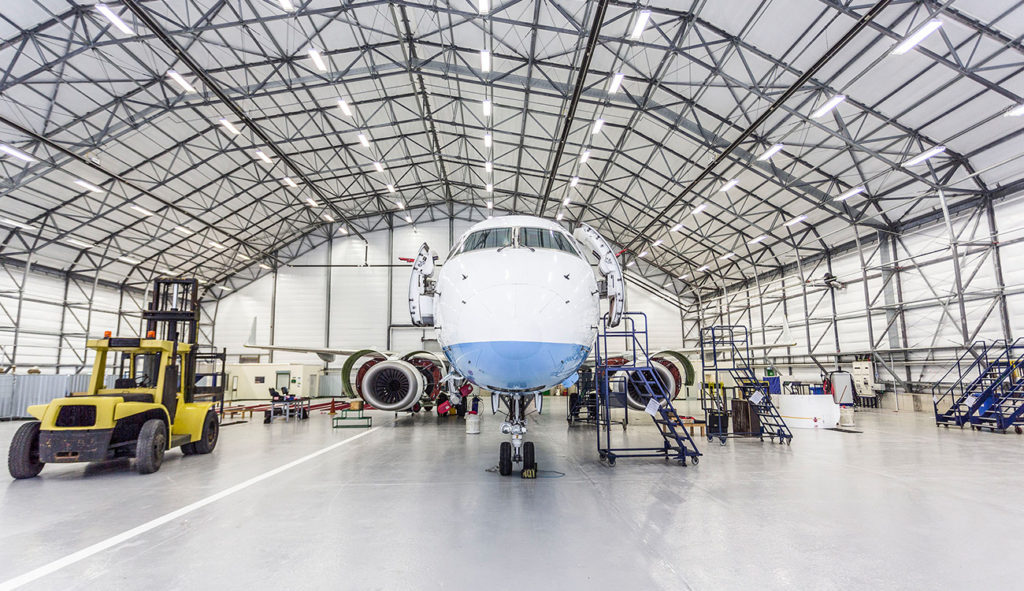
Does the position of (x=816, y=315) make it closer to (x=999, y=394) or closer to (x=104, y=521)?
(x=999, y=394)

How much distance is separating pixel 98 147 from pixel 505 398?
20.5 m

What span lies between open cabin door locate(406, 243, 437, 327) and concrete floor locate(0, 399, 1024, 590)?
90.4 inches

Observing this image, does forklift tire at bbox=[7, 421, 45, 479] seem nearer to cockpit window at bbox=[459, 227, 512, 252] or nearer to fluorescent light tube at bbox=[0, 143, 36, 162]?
cockpit window at bbox=[459, 227, 512, 252]

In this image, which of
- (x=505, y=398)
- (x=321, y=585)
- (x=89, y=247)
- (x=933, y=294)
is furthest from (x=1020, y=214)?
(x=89, y=247)

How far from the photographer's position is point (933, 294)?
19656 mm

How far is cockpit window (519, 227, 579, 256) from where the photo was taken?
6254mm

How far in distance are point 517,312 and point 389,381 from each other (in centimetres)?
947

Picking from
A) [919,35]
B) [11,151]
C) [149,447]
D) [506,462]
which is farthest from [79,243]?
[919,35]

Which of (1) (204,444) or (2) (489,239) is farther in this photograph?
(1) (204,444)

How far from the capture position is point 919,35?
1110 centimetres

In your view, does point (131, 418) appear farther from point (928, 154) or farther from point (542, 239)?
point (928, 154)

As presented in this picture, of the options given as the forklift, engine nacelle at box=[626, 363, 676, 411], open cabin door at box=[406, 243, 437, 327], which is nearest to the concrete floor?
the forklift

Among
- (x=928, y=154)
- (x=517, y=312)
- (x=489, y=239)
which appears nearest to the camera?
(x=517, y=312)

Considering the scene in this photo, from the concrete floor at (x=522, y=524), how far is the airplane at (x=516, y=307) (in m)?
1.39
